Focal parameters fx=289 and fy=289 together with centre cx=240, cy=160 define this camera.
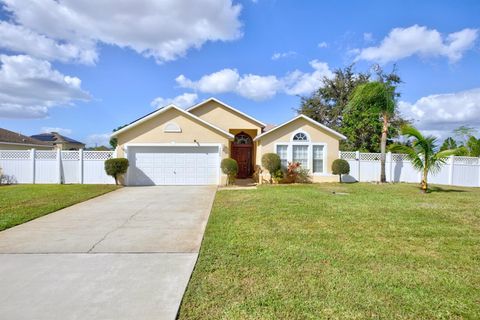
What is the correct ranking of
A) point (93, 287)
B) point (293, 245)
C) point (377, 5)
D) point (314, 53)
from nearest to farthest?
point (93, 287) < point (293, 245) < point (377, 5) < point (314, 53)

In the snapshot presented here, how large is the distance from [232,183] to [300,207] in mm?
7817

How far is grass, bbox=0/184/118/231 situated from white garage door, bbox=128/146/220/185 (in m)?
2.53

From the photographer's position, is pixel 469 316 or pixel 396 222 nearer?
pixel 469 316

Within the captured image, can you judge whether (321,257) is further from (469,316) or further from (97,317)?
(97,317)

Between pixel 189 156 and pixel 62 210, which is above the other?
pixel 189 156

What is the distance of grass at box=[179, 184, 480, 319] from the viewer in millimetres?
3350

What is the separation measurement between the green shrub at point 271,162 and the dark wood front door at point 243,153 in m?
4.31

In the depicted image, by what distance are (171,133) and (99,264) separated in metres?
12.4

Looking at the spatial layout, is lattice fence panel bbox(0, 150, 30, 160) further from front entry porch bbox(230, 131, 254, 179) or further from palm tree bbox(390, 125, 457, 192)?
palm tree bbox(390, 125, 457, 192)

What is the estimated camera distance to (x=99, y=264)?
15.6 feet

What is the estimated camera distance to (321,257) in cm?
493

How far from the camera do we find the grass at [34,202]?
26.5ft

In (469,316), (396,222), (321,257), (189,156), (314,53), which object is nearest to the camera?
(469,316)

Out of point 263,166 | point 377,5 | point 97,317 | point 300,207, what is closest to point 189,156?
point 263,166
